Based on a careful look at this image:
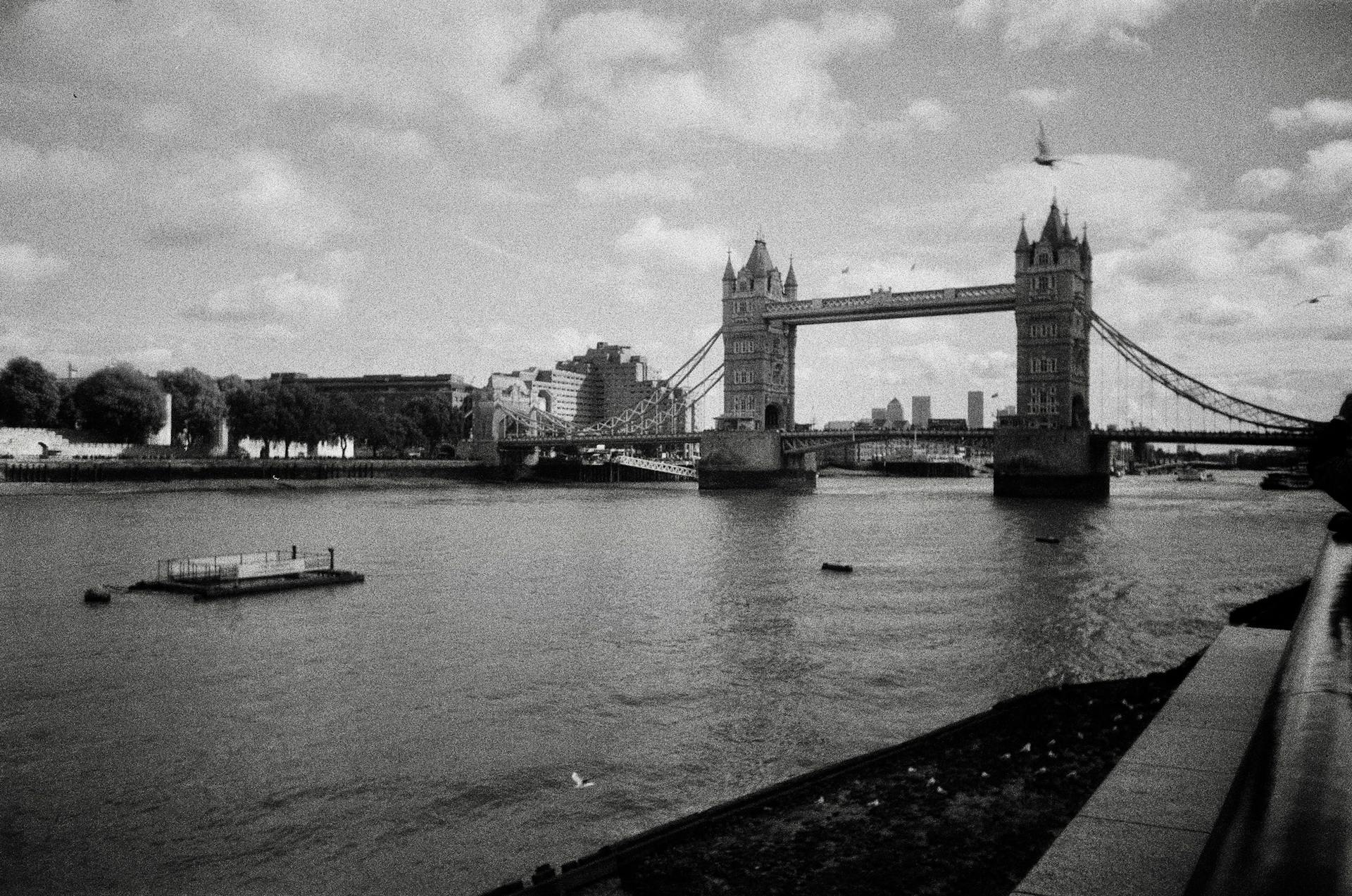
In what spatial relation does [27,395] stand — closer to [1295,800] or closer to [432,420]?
[432,420]

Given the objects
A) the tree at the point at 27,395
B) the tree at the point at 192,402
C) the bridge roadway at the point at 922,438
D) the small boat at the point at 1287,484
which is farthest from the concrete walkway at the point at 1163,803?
the small boat at the point at 1287,484

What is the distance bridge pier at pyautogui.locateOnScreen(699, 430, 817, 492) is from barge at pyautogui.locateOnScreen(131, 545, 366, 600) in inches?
2049

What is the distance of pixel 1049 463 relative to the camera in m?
64.7

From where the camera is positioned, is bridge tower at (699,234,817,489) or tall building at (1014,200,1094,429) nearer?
tall building at (1014,200,1094,429)

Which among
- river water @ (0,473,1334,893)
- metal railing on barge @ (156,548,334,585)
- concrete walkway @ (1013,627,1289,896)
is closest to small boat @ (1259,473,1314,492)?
river water @ (0,473,1334,893)

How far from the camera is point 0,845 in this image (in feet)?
29.4

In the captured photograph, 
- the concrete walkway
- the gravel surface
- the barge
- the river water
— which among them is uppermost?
the concrete walkway

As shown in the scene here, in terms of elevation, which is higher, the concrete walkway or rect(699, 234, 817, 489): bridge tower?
rect(699, 234, 817, 489): bridge tower

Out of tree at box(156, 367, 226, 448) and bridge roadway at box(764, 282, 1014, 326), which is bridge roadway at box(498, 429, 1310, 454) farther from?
tree at box(156, 367, 226, 448)

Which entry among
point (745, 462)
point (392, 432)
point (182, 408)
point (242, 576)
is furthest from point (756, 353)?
point (242, 576)

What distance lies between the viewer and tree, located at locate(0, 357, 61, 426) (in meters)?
76.0

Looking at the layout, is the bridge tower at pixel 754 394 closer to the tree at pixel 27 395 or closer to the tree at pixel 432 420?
the tree at pixel 432 420

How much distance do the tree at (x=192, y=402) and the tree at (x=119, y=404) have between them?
16.7 ft

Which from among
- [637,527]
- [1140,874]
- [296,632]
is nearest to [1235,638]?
[1140,874]
